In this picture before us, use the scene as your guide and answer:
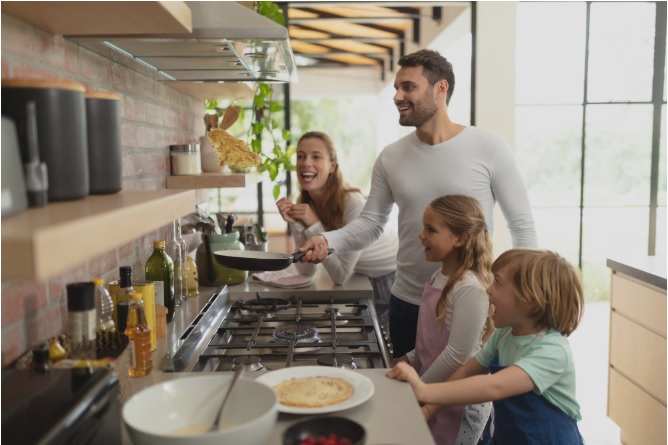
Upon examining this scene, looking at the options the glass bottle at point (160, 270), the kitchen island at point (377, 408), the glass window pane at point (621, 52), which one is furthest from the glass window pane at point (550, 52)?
the kitchen island at point (377, 408)

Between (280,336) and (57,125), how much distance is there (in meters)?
1.02

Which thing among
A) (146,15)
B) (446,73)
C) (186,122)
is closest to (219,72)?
(186,122)

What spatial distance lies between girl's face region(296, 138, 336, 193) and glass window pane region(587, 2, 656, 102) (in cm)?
378

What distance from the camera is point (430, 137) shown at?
7.73ft

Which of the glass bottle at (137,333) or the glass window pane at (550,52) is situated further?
the glass window pane at (550,52)

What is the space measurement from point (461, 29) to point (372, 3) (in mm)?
1255

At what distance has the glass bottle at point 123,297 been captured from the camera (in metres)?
1.42

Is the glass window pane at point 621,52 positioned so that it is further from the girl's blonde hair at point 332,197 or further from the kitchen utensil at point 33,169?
the kitchen utensil at point 33,169

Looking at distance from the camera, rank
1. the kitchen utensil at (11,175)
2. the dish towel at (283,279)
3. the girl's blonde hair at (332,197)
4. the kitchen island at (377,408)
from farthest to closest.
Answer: the girl's blonde hair at (332,197) → the dish towel at (283,279) → the kitchen island at (377,408) → the kitchen utensil at (11,175)

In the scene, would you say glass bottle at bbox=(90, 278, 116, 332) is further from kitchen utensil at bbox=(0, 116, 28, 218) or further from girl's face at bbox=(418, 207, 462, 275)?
girl's face at bbox=(418, 207, 462, 275)

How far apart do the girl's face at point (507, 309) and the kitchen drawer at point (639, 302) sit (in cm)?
145

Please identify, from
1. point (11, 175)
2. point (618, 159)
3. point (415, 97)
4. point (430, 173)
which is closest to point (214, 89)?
point (415, 97)

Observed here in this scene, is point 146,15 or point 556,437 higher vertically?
point 146,15

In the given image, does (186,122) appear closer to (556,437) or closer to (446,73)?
(446,73)
